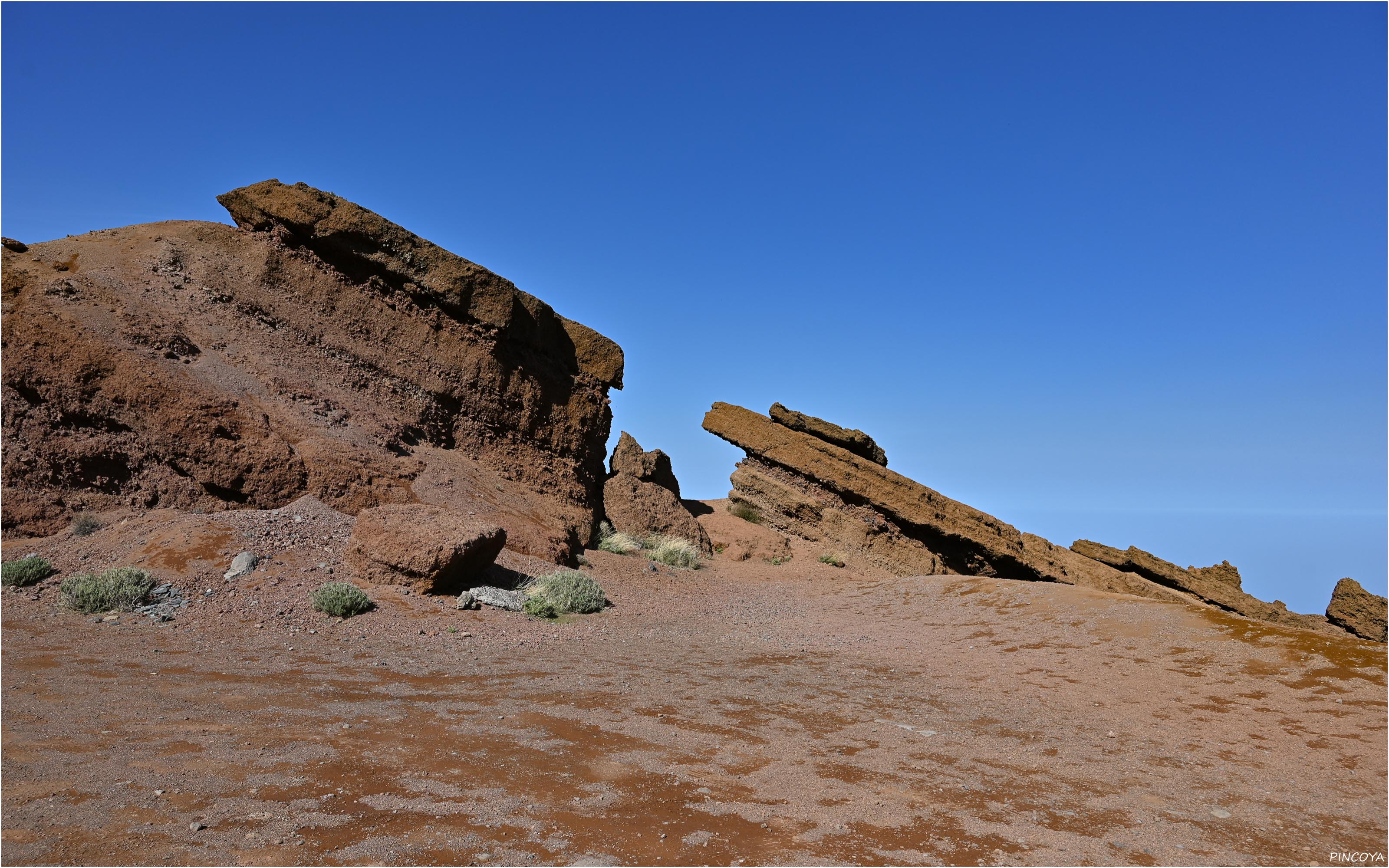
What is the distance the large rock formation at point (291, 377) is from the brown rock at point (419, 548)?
1.69 metres

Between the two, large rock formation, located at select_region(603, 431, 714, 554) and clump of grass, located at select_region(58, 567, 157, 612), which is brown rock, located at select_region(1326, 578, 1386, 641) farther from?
clump of grass, located at select_region(58, 567, 157, 612)

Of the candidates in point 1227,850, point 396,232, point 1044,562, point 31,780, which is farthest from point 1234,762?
point 1044,562

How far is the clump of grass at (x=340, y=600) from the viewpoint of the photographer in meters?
9.08

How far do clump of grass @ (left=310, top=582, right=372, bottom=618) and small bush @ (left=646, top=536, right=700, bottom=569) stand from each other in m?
8.65

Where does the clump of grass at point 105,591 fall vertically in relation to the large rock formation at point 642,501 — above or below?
below

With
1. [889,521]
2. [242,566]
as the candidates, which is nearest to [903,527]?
[889,521]

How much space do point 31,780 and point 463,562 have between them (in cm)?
642

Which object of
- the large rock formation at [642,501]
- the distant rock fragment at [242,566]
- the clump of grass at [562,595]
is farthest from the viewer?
the large rock formation at [642,501]

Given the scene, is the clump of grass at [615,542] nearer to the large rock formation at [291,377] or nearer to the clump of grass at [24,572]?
the large rock formation at [291,377]

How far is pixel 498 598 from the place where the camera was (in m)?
10.5

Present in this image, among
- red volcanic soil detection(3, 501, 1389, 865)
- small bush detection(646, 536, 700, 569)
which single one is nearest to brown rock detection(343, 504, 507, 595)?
red volcanic soil detection(3, 501, 1389, 865)

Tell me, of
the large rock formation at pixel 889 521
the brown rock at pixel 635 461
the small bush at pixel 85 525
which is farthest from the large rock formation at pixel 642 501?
the small bush at pixel 85 525

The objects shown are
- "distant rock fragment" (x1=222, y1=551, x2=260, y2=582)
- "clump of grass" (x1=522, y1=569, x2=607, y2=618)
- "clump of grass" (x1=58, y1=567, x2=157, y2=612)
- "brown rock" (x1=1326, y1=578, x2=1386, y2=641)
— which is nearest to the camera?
"clump of grass" (x1=58, y1=567, x2=157, y2=612)

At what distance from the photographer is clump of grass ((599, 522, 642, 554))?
55.6 ft
